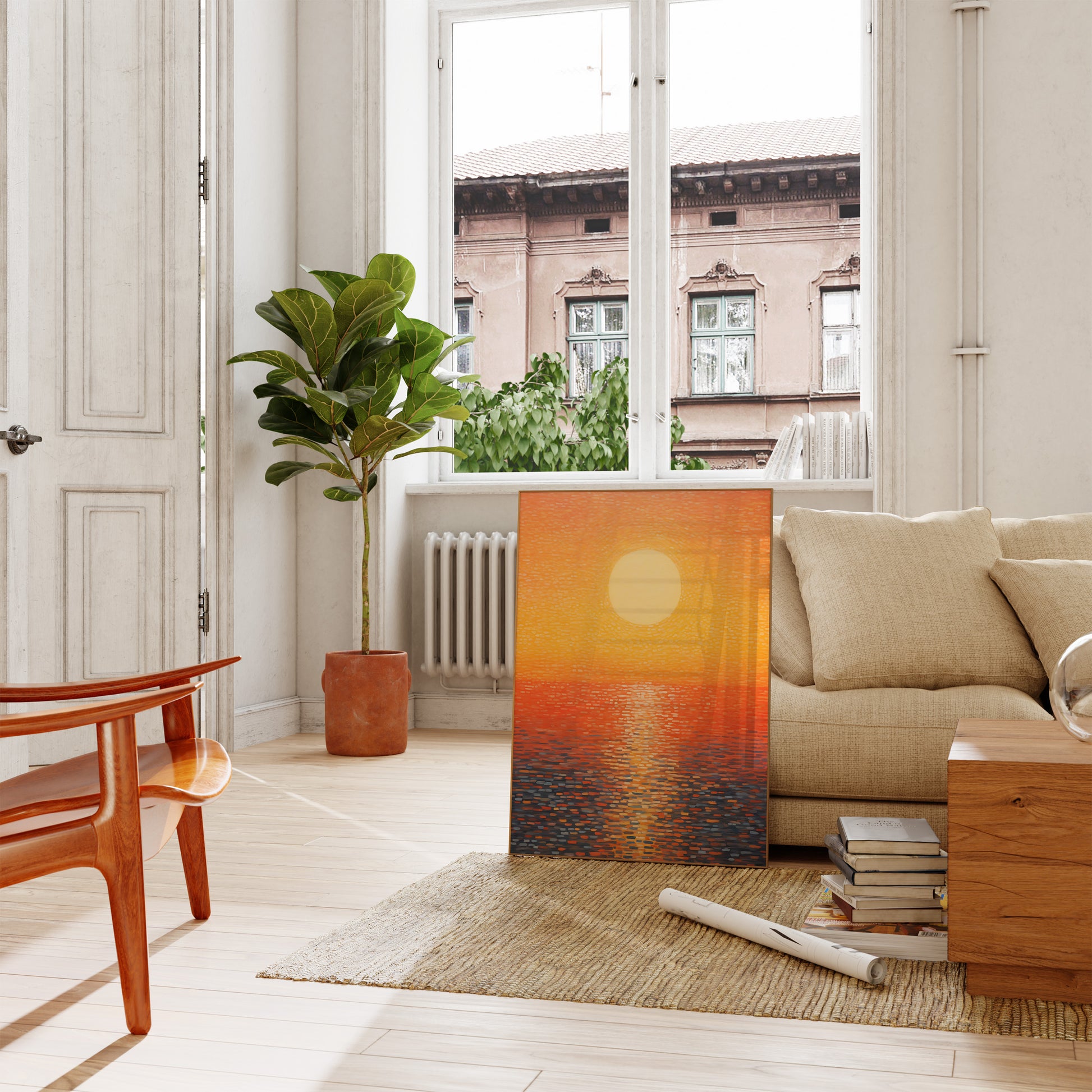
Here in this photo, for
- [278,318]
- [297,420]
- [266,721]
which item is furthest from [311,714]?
[278,318]

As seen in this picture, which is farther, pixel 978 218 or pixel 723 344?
pixel 723 344

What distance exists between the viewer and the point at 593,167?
514 centimetres

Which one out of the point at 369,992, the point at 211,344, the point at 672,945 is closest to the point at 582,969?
the point at 672,945

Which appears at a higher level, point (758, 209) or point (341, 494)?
point (758, 209)

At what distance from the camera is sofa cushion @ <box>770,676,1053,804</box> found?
2658 mm

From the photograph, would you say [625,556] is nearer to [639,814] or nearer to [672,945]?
[639,814]

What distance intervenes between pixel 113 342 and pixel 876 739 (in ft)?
8.91

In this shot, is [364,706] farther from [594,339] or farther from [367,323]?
[594,339]

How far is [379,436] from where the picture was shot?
4.19 m

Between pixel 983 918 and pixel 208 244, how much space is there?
3.44 meters

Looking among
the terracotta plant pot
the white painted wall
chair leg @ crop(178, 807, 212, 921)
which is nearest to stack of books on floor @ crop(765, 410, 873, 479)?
the terracotta plant pot

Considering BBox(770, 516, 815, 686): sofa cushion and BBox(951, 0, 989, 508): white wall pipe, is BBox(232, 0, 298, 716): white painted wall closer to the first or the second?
BBox(770, 516, 815, 686): sofa cushion

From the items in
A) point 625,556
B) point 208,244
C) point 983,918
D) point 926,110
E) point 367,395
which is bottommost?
point 983,918

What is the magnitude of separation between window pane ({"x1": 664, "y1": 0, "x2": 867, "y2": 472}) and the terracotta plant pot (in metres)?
1.57
